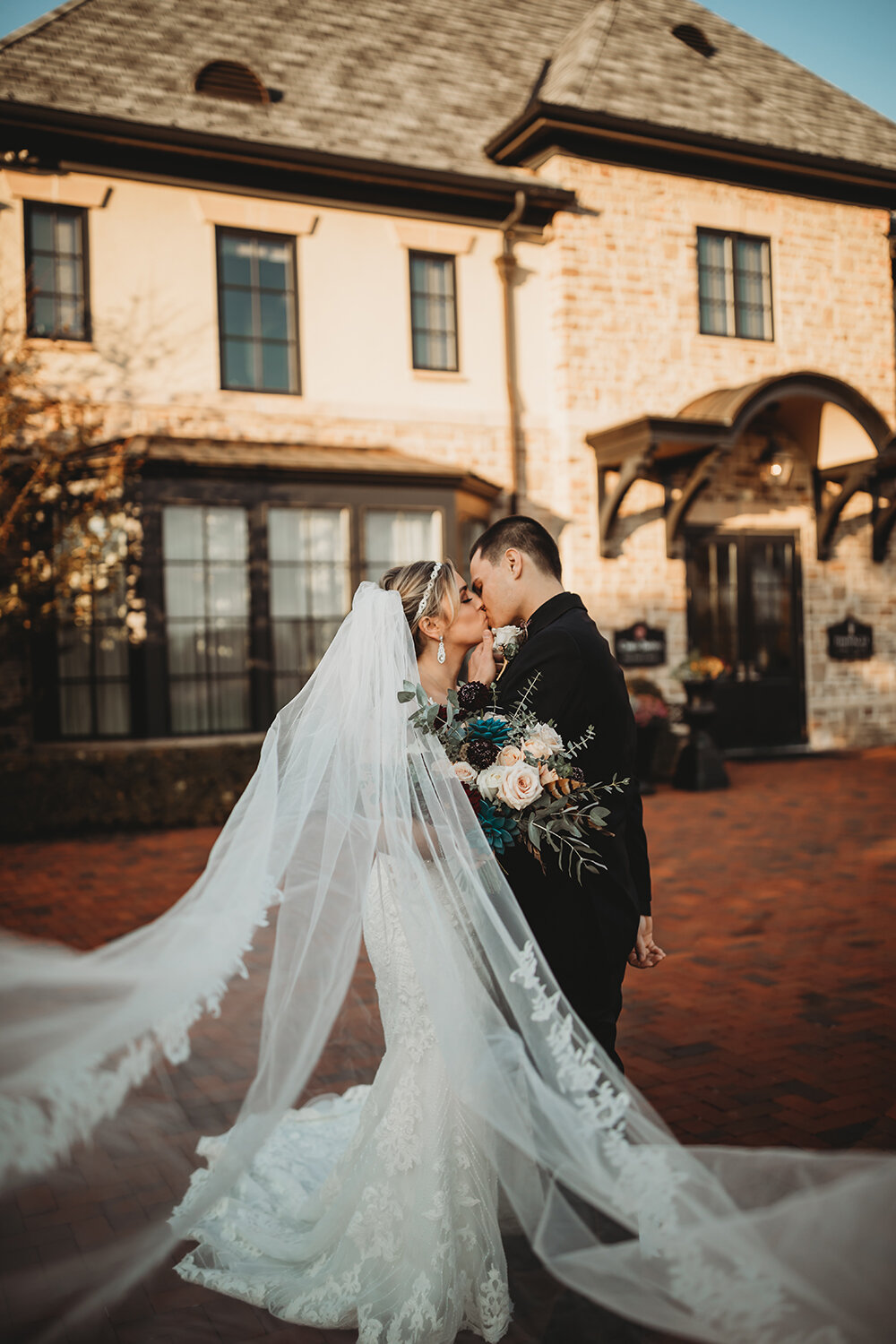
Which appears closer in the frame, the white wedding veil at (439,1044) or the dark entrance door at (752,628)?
the white wedding veil at (439,1044)

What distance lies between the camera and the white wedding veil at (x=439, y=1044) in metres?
2.00

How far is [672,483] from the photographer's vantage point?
12.5m

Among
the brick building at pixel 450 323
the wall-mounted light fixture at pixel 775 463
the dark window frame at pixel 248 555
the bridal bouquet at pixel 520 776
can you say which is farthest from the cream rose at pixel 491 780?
the wall-mounted light fixture at pixel 775 463

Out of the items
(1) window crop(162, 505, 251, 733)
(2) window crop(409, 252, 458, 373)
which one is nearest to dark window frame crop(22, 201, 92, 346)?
(1) window crop(162, 505, 251, 733)

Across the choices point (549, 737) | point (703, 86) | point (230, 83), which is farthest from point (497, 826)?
point (703, 86)

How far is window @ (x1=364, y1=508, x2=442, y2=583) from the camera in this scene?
442 inches

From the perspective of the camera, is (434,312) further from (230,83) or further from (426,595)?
(426,595)

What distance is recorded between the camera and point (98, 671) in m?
10.5

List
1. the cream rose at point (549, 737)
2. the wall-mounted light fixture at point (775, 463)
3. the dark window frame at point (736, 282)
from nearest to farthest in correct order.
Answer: the cream rose at point (549, 737) → the dark window frame at point (736, 282) → the wall-mounted light fixture at point (775, 463)

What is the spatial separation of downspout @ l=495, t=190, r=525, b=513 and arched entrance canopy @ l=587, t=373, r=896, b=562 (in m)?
0.93

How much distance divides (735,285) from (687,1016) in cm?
1118

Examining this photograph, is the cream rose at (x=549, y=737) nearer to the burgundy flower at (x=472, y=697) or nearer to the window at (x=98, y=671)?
the burgundy flower at (x=472, y=697)

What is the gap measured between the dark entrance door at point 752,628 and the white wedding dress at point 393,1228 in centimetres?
1077

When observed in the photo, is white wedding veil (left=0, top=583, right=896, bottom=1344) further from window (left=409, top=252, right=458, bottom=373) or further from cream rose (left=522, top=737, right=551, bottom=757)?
window (left=409, top=252, right=458, bottom=373)
